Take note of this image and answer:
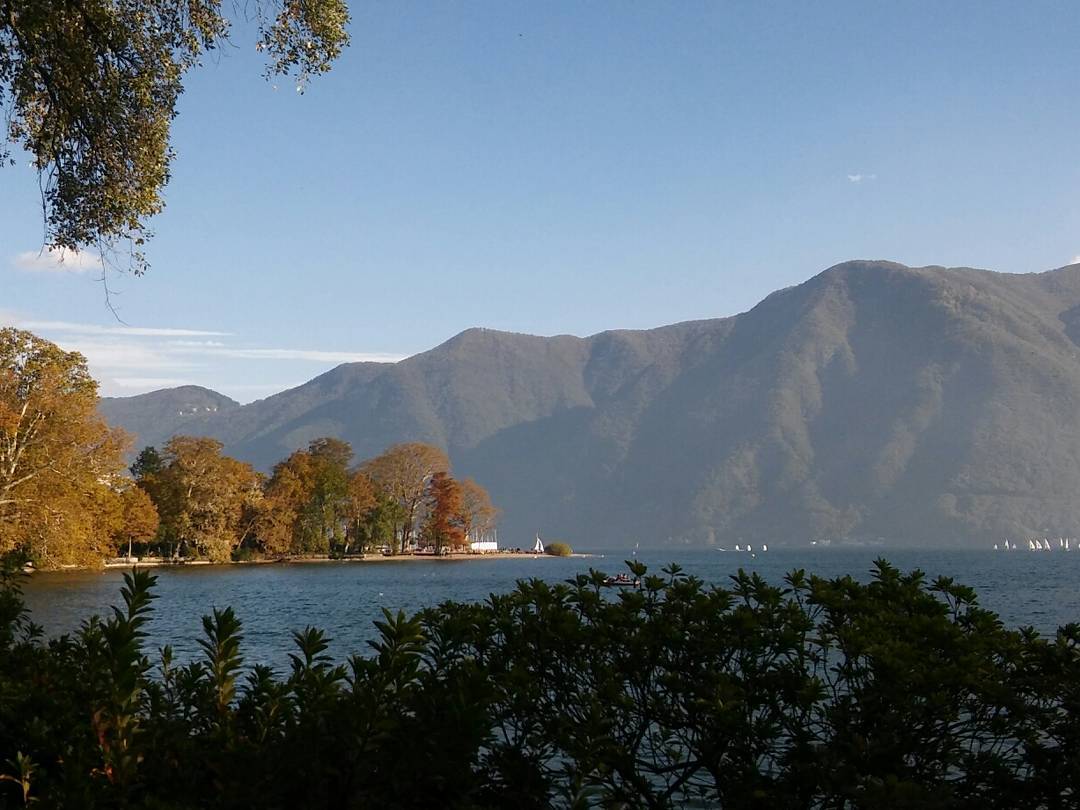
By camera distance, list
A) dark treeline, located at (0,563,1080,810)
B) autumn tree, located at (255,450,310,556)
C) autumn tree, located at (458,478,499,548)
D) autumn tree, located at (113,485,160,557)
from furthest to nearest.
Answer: autumn tree, located at (458,478,499,548) → autumn tree, located at (255,450,310,556) → autumn tree, located at (113,485,160,557) → dark treeline, located at (0,563,1080,810)

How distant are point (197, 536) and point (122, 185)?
8542cm

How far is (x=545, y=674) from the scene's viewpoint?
17.2ft

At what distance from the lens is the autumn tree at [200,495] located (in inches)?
3538

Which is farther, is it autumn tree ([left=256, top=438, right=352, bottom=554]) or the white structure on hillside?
the white structure on hillside

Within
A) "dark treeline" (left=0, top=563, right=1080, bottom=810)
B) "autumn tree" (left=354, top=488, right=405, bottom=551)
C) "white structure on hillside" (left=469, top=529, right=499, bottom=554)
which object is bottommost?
"white structure on hillside" (left=469, top=529, right=499, bottom=554)

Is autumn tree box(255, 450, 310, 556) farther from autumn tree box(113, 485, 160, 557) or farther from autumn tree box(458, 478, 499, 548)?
autumn tree box(458, 478, 499, 548)

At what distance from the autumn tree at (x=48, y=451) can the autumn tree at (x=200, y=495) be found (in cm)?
2937

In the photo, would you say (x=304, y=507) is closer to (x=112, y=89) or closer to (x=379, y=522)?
(x=379, y=522)

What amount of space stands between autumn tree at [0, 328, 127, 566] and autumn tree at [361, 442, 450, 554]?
64.5 metres

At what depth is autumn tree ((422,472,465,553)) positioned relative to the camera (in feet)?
424

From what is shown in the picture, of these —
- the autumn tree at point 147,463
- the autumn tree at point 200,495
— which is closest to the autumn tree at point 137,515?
the autumn tree at point 200,495

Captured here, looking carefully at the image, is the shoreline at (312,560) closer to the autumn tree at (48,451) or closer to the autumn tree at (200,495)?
the autumn tree at (200,495)

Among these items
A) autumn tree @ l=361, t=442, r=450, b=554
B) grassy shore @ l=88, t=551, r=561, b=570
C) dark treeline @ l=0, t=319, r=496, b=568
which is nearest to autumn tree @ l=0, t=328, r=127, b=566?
dark treeline @ l=0, t=319, r=496, b=568

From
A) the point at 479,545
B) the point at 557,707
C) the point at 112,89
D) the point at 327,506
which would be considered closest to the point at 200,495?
the point at 327,506
